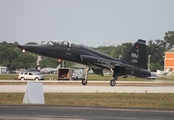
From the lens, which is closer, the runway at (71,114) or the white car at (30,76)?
the runway at (71,114)

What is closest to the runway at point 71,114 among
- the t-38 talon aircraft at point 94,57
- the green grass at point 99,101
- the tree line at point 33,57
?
the green grass at point 99,101

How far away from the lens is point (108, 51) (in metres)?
185

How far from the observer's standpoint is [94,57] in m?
52.0

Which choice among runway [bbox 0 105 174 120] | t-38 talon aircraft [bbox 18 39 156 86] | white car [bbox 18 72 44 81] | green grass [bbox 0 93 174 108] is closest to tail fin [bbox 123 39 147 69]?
t-38 talon aircraft [bbox 18 39 156 86]

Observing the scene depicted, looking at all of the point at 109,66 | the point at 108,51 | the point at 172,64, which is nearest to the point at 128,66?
the point at 109,66

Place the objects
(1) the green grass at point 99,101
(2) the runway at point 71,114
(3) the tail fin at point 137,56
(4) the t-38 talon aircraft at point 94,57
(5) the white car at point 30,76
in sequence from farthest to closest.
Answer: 1. (5) the white car at point 30,76
2. (3) the tail fin at point 137,56
3. (4) the t-38 talon aircraft at point 94,57
4. (1) the green grass at point 99,101
5. (2) the runway at point 71,114

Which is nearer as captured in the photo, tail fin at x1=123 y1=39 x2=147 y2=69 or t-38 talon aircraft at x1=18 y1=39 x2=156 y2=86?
t-38 talon aircraft at x1=18 y1=39 x2=156 y2=86

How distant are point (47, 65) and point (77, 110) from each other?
13391 centimetres

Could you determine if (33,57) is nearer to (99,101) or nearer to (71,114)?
(99,101)

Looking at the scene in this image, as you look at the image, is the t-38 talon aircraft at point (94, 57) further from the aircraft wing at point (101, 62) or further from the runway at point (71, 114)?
the runway at point (71, 114)

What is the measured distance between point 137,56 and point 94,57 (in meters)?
5.10

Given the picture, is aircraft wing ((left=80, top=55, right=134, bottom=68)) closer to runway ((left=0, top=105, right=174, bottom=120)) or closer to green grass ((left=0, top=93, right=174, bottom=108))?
green grass ((left=0, top=93, right=174, bottom=108))

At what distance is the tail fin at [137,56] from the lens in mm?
54094

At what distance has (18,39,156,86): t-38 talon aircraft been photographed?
48.4 metres
